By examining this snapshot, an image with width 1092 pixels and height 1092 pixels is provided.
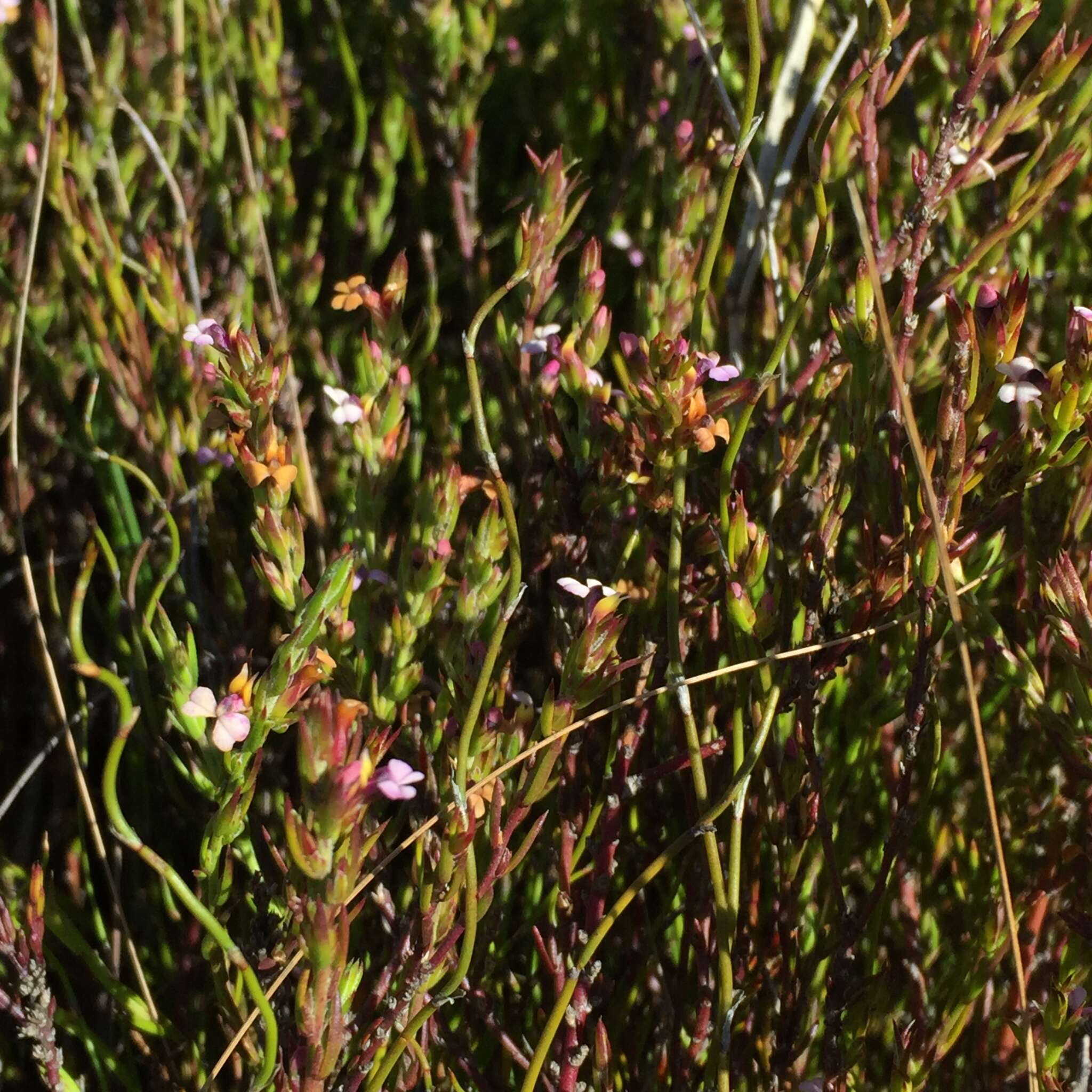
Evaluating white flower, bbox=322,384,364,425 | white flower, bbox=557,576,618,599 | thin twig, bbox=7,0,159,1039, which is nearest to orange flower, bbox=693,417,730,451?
white flower, bbox=557,576,618,599

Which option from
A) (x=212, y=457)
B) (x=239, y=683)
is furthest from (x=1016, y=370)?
(x=212, y=457)

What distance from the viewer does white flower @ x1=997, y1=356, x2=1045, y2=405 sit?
684mm

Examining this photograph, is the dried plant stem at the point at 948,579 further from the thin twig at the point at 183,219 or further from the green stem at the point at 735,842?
the thin twig at the point at 183,219

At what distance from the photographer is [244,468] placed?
725 mm

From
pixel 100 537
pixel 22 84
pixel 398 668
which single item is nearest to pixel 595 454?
pixel 398 668

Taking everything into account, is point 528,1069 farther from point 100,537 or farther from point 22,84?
point 22,84

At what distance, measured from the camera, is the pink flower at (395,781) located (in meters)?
0.58

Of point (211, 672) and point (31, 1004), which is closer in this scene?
point (31, 1004)

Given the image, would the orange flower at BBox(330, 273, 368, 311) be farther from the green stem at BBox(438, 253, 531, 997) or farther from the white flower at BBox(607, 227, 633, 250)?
the white flower at BBox(607, 227, 633, 250)

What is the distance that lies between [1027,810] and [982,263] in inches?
19.1

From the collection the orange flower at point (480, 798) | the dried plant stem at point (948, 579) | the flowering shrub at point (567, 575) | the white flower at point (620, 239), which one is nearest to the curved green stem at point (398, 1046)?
the flowering shrub at point (567, 575)

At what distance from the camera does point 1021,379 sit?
27.3 inches

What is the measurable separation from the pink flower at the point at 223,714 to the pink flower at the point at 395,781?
8cm

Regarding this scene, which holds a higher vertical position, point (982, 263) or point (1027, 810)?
point (982, 263)
